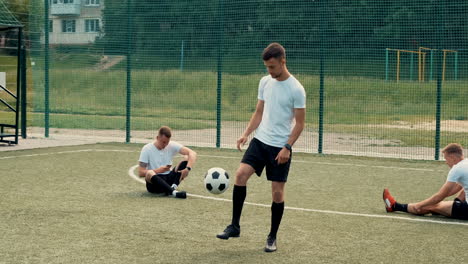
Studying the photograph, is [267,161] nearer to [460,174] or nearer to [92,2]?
[460,174]

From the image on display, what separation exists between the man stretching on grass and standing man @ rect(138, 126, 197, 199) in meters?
2.66

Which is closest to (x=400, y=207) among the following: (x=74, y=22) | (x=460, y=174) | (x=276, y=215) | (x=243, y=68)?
(x=460, y=174)

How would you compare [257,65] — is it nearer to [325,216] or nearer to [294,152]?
[294,152]

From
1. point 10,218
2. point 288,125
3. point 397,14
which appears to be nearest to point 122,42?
point 397,14

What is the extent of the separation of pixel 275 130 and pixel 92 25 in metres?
12.3

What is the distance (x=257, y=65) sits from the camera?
16500 millimetres

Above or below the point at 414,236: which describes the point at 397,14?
above

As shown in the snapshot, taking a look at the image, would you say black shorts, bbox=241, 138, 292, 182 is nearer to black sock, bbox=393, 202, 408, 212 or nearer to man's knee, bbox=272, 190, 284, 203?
man's knee, bbox=272, 190, 284, 203

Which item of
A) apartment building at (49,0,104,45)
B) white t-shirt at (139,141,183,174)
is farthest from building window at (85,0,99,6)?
white t-shirt at (139,141,183,174)

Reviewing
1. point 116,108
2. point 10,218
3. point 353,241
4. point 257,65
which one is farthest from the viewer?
point 116,108

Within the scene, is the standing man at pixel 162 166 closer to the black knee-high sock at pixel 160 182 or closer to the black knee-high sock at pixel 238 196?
the black knee-high sock at pixel 160 182

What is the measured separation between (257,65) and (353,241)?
1001cm

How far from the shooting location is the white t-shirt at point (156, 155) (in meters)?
9.35

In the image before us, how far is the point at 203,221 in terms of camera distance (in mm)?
7699
